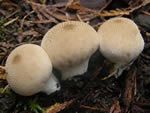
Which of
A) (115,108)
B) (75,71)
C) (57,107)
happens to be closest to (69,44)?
(75,71)

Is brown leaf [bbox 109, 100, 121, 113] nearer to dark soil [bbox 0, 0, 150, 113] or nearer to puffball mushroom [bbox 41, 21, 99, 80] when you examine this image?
dark soil [bbox 0, 0, 150, 113]

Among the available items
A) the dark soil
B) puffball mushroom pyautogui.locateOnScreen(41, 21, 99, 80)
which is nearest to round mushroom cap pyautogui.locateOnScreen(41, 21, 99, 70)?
puffball mushroom pyautogui.locateOnScreen(41, 21, 99, 80)

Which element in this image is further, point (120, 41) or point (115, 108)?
point (115, 108)

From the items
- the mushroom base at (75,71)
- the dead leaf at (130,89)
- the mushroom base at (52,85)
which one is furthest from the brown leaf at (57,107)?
the dead leaf at (130,89)

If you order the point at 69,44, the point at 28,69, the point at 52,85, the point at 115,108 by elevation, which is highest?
the point at 69,44

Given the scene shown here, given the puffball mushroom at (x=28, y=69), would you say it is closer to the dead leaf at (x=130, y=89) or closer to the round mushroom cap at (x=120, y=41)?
the round mushroom cap at (x=120, y=41)

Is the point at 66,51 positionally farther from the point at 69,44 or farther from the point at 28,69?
the point at 28,69

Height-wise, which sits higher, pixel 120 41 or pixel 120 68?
pixel 120 41
